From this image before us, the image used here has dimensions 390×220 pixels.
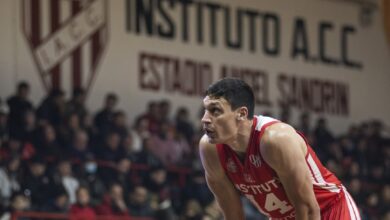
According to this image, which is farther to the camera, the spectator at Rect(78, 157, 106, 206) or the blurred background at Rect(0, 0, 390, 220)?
the blurred background at Rect(0, 0, 390, 220)

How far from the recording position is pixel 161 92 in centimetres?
1977

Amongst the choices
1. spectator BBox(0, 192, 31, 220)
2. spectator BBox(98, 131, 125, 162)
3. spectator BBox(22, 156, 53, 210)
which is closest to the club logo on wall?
spectator BBox(98, 131, 125, 162)

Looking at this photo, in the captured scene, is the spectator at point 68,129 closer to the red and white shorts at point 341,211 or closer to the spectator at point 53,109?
the spectator at point 53,109

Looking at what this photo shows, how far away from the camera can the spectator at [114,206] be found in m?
14.2

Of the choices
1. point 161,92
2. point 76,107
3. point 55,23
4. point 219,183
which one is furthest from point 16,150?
point 219,183

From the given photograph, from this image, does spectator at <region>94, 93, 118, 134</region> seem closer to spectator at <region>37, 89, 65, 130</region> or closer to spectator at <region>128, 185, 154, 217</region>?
spectator at <region>37, 89, 65, 130</region>

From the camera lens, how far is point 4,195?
13547 millimetres

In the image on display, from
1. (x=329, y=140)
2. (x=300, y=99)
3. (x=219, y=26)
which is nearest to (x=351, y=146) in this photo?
(x=329, y=140)

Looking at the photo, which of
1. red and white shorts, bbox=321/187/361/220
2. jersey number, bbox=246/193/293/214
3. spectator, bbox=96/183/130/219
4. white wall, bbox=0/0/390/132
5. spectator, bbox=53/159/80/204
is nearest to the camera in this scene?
jersey number, bbox=246/193/293/214

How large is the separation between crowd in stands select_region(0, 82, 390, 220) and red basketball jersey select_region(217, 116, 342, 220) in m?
6.99

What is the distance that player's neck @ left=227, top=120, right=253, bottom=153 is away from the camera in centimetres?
623

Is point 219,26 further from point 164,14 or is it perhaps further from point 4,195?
point 4,195

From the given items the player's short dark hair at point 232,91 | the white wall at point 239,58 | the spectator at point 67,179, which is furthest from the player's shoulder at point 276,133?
the white wall at point 239,58

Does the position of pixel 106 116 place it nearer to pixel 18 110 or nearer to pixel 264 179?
pixel 18 110
